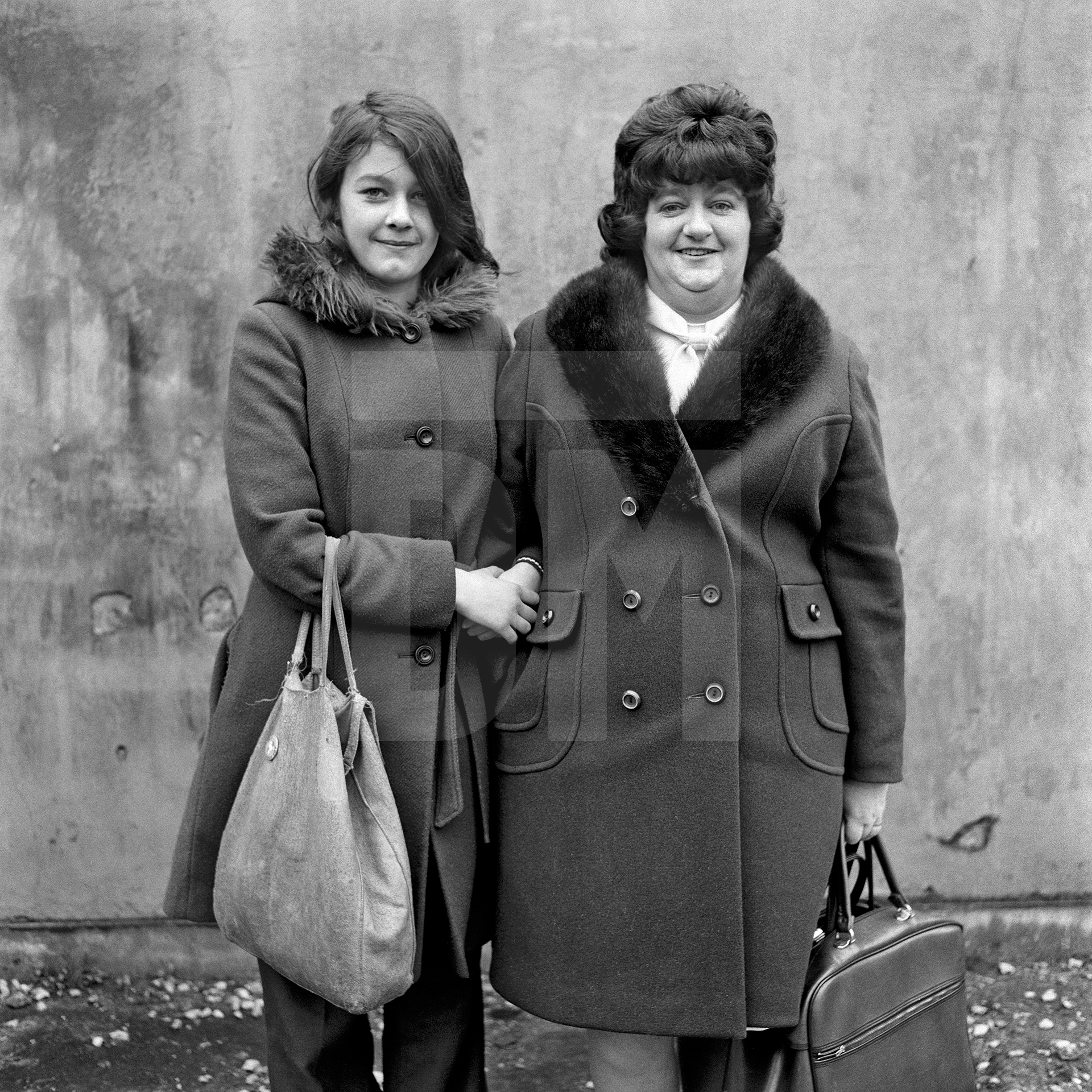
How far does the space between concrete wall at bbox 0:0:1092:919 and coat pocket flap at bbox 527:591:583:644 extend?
4.18ft

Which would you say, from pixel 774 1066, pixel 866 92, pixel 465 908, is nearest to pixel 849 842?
pixel 774 1066

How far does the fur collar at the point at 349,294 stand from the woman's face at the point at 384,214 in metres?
0.05

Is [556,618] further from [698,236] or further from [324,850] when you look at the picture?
[698,236]

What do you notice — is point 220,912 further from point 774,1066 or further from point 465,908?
point 774,1066

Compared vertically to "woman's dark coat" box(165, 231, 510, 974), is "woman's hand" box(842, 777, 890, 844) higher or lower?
lower

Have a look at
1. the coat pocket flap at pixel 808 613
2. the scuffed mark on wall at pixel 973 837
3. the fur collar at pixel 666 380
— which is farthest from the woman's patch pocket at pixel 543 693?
the scuffed mark on wall at pixel 973 837

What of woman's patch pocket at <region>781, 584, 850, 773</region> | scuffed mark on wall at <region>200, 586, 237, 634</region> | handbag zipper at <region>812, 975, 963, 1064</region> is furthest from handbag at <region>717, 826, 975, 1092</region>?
scuffed mark on wall at <region>200, 586, 237, 634</region>

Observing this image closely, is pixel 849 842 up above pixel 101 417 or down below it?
below

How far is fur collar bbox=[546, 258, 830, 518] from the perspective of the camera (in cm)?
224

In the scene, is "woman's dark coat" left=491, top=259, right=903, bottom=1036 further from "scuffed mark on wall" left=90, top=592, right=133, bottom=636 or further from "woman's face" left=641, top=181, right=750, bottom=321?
"scuffed mark on wall" left=90, top=592, right=133, bottom=636

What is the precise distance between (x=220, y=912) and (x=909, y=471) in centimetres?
208

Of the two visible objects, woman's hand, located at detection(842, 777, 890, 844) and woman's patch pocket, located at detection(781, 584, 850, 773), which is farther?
woman's hand, located at detection(842, 777, 890, 844)

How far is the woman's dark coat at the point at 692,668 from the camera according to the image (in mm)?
2252

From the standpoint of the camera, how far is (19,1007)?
349 cm
